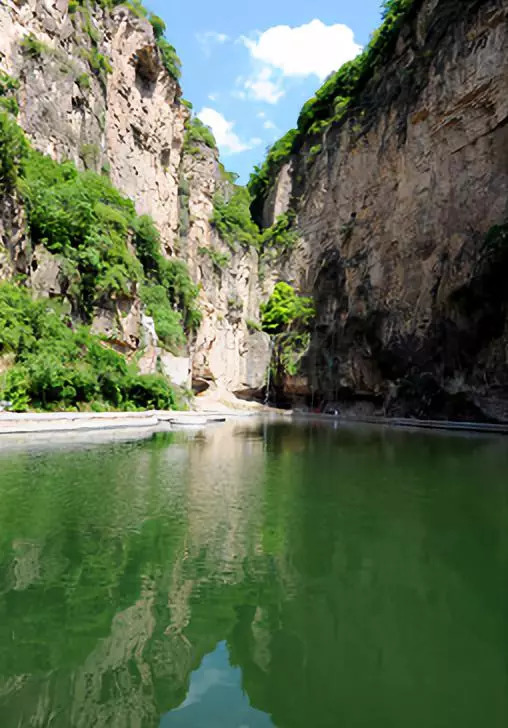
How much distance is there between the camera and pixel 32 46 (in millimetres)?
25203

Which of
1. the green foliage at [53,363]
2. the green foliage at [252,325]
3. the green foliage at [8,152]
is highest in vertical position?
the green foliage at [8,152]

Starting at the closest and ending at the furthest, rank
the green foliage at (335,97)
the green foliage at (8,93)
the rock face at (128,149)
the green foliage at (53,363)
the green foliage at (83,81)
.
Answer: the green foliage at (53,363)
the green foliage at (8,93)
the rock face at (128,149)
the green foliage at (83,81)
the green foliage at (335,97)

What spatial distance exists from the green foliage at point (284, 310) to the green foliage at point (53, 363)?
23341mm

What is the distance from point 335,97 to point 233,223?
1389 cm

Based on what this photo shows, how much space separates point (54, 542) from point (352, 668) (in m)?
3.17

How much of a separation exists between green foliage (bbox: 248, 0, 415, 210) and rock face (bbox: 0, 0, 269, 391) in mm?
7774

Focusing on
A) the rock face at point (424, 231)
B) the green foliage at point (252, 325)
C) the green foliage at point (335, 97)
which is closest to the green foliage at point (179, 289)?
the green foliage at point (252, 325)

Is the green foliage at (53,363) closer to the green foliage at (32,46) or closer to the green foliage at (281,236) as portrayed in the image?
the green foliage at (32,46)

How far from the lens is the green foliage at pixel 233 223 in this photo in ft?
150

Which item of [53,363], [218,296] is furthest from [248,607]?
[218,296]

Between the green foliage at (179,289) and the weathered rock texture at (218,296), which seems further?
the weathered rock texture at (218,296)

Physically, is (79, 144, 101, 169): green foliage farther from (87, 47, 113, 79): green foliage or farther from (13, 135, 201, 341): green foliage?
(87, 47, 113, 79): green foliage

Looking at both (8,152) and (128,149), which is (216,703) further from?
(128,149)

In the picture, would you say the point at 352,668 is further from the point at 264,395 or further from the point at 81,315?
the point at 264,395
